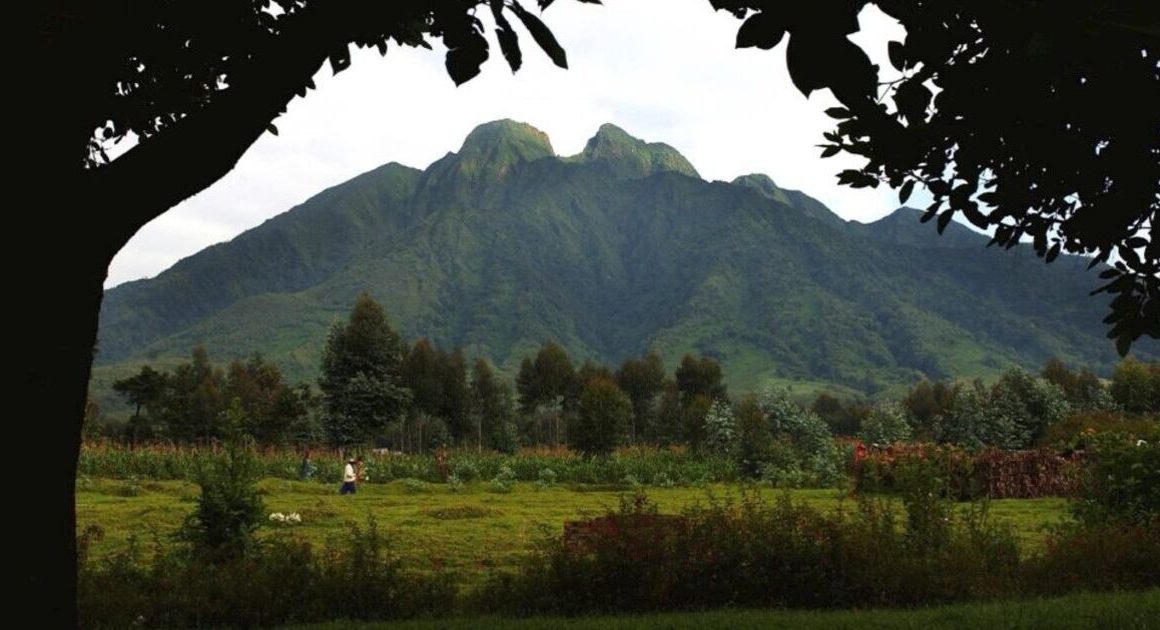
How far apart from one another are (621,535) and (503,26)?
7.13m

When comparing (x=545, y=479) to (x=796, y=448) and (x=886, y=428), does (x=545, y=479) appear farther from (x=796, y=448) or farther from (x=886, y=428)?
(x=886, y=428)

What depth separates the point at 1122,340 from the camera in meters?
4.74

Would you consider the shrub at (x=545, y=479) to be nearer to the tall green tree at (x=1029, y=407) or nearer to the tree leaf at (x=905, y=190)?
the tree leaf at (x=905, y=190)

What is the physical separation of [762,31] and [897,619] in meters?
7.25

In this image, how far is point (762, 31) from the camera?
186cm

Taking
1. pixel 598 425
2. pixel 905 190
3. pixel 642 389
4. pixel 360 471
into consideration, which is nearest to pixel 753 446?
pixel 598 425

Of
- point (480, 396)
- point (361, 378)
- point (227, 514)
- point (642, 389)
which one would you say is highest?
point (642, 389)

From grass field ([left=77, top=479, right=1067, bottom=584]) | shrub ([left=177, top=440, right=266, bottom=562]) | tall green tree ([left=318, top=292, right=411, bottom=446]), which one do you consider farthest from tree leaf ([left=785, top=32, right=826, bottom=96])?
tall green tree ([left=318, top=292, right=411, bottom=446])

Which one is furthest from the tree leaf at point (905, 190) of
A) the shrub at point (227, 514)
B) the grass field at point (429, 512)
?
the shrub at point (227, 514)

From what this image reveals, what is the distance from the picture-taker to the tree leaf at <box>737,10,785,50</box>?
1851mm

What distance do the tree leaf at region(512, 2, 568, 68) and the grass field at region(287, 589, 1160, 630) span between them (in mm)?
6181

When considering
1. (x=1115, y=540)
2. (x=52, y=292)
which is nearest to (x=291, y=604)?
(x=52, y=292)

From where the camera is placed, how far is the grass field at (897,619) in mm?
7051

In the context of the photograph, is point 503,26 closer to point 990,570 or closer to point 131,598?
point 131,598
